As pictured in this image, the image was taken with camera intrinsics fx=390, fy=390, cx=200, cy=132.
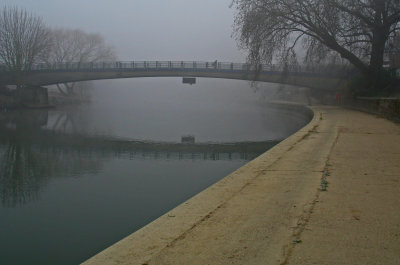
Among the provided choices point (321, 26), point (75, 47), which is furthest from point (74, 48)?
point (321, 26)

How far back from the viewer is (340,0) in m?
26.8

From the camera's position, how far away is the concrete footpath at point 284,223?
140 inches

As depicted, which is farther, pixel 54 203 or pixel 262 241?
pixel 54 203

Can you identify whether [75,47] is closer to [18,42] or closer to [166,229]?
[18,42]

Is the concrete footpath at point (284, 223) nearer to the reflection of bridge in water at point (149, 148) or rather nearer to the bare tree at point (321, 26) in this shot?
the reflection of bridge in water at point (149, 148)

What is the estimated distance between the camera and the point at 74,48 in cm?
6297

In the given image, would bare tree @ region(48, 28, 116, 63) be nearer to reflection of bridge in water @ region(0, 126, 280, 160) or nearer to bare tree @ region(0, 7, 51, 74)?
bare tree @ region(0, 7, 51, 74)

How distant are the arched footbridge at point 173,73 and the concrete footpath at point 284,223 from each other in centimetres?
3237

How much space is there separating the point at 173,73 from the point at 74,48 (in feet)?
87.3

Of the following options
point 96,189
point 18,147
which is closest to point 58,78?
point 18,147

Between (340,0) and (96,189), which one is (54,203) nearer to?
(96,189)

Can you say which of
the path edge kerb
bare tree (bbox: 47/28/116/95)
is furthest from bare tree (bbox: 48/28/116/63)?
the path edge kerb

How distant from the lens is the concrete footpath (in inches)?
140

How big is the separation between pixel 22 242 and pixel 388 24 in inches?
1041
